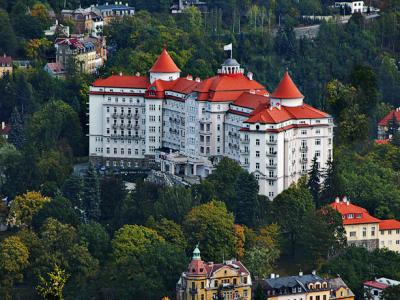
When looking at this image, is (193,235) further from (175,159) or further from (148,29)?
(148,29)

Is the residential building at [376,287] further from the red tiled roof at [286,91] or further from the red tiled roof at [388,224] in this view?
the red tiled roof at [286,91]

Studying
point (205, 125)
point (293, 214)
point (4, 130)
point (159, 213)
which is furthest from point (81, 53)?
point (293, 214)

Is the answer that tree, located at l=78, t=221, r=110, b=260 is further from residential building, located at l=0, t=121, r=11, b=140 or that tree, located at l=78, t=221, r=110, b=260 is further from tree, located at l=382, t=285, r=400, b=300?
residential building, located at l=0, t=121, r=11, b=140

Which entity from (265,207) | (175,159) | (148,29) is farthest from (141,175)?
(148,29)

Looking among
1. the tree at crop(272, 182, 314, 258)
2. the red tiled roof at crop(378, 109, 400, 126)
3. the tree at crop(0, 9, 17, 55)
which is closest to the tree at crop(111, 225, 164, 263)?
the tree at crop(272, 182, 314, 258)

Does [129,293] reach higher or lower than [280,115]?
lower
